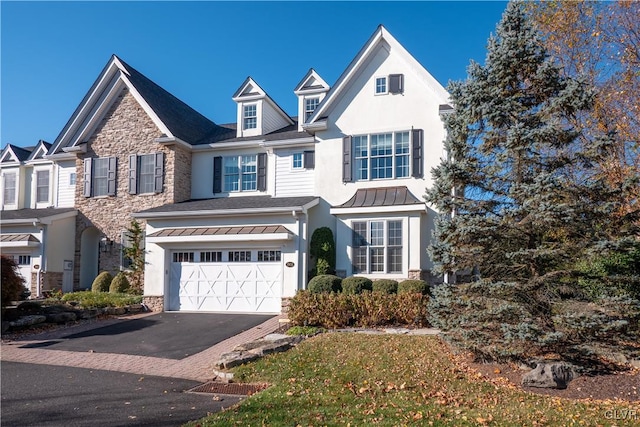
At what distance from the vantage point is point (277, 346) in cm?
1075

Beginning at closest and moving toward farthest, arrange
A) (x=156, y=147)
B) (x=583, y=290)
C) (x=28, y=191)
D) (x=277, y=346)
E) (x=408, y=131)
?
(x=583, y=290) < (x=277, y=346) < (x=408, y=131) < (x=156, y=147) < (x=28, y=191)

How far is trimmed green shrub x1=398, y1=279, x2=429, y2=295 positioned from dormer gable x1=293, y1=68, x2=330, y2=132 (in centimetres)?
960

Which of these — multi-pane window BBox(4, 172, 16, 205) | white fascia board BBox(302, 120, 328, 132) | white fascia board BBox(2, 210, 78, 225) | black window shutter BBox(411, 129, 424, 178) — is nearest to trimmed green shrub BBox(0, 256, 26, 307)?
white fascia board BBox(2, 210, 78, 225)

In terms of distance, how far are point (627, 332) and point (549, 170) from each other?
321 centimetres

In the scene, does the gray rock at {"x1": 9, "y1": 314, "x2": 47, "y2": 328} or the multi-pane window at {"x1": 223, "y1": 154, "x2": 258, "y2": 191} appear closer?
the gray rock at {"x1": 9, "y1": 314, "x2": 47, "y2": 328}

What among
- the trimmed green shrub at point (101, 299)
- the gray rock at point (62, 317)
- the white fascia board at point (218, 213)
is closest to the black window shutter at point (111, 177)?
the white fascia board at point (218, 213)

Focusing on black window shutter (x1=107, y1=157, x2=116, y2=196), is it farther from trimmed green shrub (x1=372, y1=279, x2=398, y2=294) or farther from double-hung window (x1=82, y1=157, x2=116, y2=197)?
trimmed green shrub (x1=372, y1=279, x2=398, y2=294)

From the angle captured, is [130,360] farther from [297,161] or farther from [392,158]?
[392,158]

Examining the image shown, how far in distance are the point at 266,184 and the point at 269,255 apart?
3799mm

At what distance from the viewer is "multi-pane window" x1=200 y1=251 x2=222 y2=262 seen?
58.0 ft

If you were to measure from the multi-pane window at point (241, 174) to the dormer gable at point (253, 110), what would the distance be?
164 centimetres

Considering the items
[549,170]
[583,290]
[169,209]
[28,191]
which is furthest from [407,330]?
[28,191]

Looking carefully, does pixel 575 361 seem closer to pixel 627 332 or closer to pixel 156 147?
pixel 627 332

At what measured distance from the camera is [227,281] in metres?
17.5
